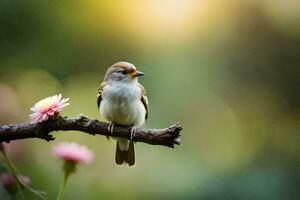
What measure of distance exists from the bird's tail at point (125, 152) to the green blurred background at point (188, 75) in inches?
22.2

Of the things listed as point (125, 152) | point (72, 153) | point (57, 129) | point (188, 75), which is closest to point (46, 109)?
point (57, 129)

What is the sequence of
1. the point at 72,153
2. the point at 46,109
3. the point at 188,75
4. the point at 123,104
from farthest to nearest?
the point at 188,75 → the point at 123,104 → the point at 72,153 → the point at 46,109

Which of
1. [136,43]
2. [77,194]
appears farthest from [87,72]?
[77,194]

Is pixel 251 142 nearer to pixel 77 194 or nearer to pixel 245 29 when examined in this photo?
pixel 245 29

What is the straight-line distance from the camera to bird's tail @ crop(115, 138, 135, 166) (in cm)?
175

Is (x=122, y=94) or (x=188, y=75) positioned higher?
(x=188, y=75)

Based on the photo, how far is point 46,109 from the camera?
1086 millimetres

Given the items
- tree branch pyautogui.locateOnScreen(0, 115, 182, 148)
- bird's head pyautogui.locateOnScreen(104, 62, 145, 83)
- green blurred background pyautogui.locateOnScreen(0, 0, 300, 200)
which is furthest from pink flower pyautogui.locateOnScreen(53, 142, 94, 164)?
green blurred background pyautogui.locateOnScreen(0, 0, 300, 200)

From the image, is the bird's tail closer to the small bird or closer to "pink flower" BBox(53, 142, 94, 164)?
the small bird

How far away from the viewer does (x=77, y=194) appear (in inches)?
77.4

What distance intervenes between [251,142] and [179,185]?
0.54 meters

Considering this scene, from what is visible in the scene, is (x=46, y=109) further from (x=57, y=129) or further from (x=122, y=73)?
(x=122, y=73)

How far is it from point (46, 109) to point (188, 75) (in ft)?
5.88

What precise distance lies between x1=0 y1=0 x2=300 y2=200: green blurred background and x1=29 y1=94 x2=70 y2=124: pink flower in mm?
1226
